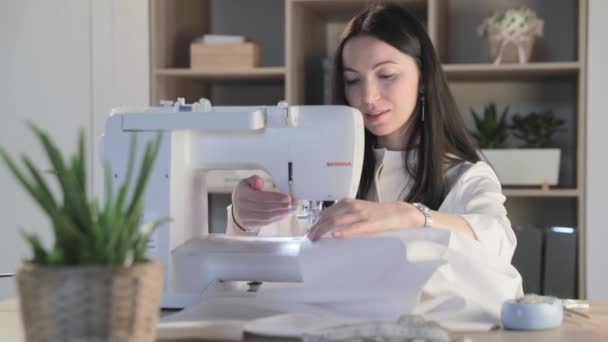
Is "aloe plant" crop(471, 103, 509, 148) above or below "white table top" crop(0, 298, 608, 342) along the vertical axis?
above

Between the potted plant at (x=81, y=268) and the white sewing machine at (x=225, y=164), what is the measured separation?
1.97 feet

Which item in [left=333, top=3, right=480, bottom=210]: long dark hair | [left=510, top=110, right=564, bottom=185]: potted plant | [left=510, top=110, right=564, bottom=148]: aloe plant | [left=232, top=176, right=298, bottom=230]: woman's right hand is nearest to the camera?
[left=232, top=176, right=298, bottom=230]: woman's right hand

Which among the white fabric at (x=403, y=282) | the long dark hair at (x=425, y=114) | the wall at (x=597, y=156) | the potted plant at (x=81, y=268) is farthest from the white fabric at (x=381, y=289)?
the wall at (x=597, y=156)

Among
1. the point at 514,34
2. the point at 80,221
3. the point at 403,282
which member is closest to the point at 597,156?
the point at 514,34

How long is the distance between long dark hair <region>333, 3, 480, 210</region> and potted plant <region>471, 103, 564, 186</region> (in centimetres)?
85

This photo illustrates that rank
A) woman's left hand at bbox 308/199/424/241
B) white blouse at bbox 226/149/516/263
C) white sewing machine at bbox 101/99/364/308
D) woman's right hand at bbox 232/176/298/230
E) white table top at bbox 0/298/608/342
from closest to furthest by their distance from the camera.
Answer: white table top at bbox 0/298/608/342, woman's left hand at bbox 308/199/424/241, white sewing machine at bbox 101/99/364/308, white blouse at bbox 226/149/516/263, woman's right hand at bbox 232/176/298/230

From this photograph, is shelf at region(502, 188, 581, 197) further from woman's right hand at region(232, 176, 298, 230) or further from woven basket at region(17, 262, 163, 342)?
woven basket at region(17, 262, 163, 342)

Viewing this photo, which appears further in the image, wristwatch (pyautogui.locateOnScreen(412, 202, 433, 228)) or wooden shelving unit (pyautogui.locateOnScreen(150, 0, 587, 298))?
wooden shelving unit (pyautogui.locateOnScreen(150, 0, 587, 298))

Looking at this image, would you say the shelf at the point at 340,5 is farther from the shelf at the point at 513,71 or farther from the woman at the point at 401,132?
the woman at the point at 401,132

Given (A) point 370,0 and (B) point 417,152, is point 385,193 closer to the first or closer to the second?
(B) point 417,152

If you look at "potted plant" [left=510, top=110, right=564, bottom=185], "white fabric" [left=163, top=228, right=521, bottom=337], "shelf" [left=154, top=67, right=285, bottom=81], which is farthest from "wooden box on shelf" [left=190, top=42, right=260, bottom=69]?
"white fabric" [left=163, top=228, right=521, bottom=337]

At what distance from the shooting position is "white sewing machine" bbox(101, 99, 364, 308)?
5.13 feet

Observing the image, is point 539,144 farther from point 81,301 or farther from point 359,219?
point 81,301

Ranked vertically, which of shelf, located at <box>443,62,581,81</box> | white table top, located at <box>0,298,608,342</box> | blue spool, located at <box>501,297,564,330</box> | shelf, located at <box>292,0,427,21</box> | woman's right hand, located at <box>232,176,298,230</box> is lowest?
white table top, located at <box>0,298,608,342</box>
